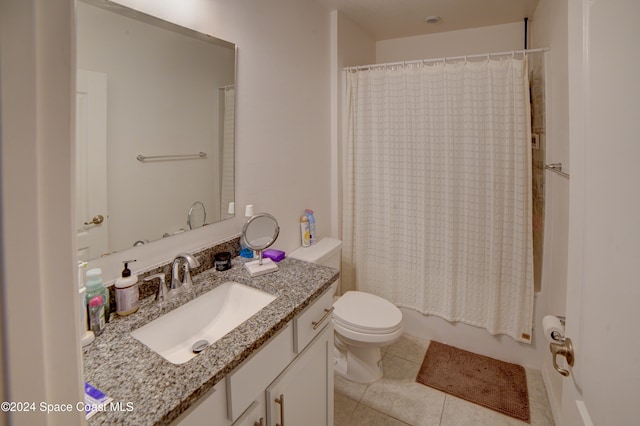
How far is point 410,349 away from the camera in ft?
7.83

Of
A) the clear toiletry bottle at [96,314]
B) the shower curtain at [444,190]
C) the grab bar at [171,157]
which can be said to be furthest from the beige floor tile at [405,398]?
the grab bar at [171,157]

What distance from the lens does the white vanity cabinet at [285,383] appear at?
88 cm

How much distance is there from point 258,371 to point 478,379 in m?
1.71

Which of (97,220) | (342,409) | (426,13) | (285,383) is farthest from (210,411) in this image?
(426,13)

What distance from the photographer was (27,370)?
1.02 feet

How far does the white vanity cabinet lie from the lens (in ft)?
2.87

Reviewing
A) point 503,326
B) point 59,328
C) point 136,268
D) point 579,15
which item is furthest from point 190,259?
point 503,326

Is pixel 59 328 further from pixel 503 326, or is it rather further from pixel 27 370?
pixel 503 326

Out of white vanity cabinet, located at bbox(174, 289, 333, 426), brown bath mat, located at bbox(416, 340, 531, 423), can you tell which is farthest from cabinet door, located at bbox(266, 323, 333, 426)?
brown bath mat, located at bbox(416, 340, 531, 423)

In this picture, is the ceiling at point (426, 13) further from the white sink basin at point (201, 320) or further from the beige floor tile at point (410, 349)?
the beige floor tile at point (410, 349)

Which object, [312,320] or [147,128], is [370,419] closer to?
[312,320]

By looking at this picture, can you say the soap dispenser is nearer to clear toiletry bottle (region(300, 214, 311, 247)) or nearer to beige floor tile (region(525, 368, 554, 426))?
→ clear toiletry bottle (region(300, 214, 311, 247))

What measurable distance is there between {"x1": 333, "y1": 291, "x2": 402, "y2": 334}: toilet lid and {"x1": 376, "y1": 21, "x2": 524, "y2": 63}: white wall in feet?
7.46

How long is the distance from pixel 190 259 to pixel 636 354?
3.98 ft
